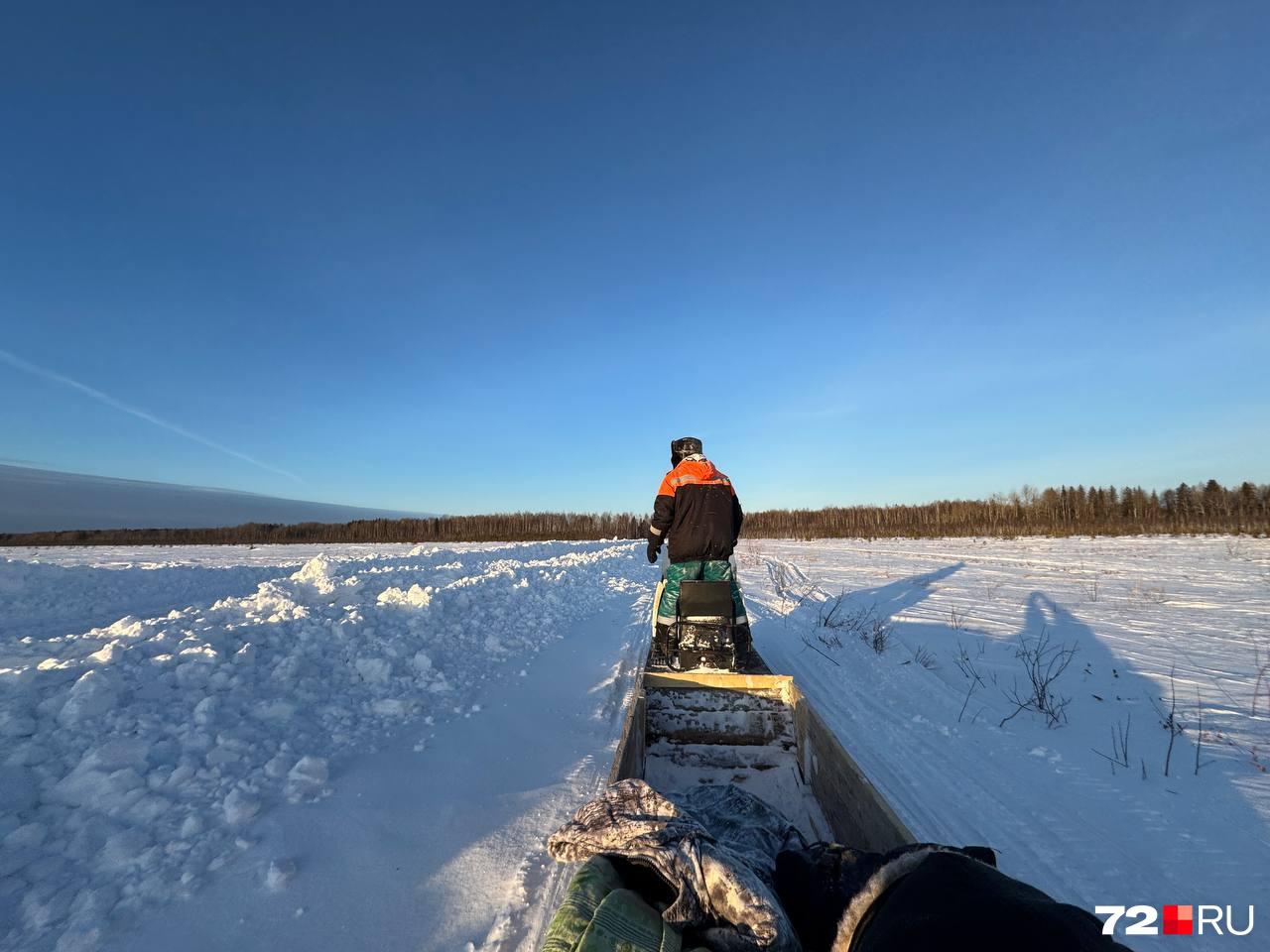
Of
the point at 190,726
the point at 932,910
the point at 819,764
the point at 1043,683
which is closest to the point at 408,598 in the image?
the point at 190,726

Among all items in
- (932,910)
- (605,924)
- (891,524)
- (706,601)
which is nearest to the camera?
(932,910)

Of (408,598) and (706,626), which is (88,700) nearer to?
(408,598)

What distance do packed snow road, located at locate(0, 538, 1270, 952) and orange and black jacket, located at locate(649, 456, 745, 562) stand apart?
154cm

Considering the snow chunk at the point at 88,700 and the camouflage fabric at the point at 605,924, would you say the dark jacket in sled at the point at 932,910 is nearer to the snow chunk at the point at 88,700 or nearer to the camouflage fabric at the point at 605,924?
the camouflage fabric at the point at 605,924

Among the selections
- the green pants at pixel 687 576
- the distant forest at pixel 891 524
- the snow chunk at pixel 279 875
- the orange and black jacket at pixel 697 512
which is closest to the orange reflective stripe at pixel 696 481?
the orange and black jacket at pixel 697 512

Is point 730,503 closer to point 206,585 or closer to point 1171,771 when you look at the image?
point 1171,771

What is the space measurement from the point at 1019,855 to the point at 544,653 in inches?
184

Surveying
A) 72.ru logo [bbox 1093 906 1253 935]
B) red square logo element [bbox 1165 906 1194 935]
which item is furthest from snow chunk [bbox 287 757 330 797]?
red square logo element [bbox 1165 906 1194 935]

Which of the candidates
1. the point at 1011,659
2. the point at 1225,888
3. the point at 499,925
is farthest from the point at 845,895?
the point at 1011,659

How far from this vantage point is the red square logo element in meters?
2.12

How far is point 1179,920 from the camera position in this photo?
2.17 metres

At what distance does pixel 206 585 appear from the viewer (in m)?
12.5

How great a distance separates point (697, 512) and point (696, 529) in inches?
5.9

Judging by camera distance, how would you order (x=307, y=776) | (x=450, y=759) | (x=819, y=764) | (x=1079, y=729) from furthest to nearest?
1. (x=1079, y=729)
2. (x=450, y=759)
3. (x=307, y=776)
4. (x=819, y=764)
